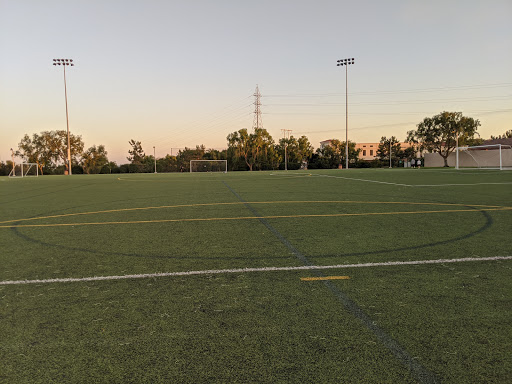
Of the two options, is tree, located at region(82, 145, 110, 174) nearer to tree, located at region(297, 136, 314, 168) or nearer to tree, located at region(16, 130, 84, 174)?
tree, located at region(16, 130, 84, 174)

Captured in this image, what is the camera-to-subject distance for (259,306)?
2889 millimetres

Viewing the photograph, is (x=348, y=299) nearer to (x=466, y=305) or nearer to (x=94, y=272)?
(x=466, y=305)

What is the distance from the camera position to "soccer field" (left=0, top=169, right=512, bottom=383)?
2061 mm

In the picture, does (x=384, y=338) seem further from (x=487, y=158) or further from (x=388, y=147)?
(x=388, y=147)

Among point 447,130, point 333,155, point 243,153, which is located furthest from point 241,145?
point 447,130

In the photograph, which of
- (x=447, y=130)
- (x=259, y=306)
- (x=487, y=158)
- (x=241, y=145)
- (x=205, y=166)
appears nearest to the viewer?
(x=259, y=306)

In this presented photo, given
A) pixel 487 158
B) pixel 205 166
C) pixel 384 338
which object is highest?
pixel 487 158

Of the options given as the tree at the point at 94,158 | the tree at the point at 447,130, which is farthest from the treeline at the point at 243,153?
the tree at the point at 447,130

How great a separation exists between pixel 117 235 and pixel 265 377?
4.46m

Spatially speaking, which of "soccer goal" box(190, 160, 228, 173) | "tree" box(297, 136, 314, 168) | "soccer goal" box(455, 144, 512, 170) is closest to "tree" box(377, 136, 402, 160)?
"tree" box(297, 136, 314, 168)

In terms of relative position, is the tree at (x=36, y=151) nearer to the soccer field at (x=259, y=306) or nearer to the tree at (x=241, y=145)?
the tree at (x=241, y=145)

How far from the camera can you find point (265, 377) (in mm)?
1954

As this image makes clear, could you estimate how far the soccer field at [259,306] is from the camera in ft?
6.76

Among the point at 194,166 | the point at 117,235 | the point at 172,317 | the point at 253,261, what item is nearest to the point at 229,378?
the point at 172,317
